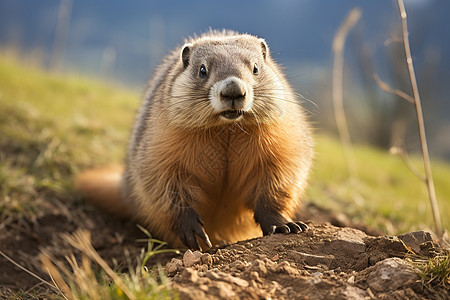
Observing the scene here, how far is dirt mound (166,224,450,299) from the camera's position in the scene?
2764mm

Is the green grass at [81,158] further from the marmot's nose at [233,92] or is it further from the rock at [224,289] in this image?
the rock at [224,289]

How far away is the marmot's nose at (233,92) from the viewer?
353 centimetres

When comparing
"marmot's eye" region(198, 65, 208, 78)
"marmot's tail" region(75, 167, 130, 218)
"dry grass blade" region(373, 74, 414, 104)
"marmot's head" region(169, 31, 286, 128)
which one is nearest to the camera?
"marmot's head" region(169, 31, 286, 128)

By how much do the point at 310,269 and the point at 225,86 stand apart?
148cm

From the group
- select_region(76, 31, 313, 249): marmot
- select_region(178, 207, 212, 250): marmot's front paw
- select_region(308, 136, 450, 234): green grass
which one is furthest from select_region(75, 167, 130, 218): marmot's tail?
select_region(308, 136, 450, 234): green grass

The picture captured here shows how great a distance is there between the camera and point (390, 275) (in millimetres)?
2967

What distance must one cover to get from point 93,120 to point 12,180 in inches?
156

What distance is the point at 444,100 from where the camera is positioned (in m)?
26.4

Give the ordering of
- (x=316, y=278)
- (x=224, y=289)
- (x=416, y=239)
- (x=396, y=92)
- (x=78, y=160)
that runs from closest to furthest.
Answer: (x=224, y=289), (x=316, y=278), (x=416, y=239), (x=396, y=92), (x=78, y=160)

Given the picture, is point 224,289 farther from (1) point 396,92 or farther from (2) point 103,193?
(2) point 103,193

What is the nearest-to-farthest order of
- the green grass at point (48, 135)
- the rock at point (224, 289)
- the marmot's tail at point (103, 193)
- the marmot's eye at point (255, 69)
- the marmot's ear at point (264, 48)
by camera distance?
the rock at point (224, 289) → the marmot's eye at point (255, 69) → the marmot's ear at point (264, 48) → the green grass at point (48, 135) → the marmot's tail at point (103, 193)

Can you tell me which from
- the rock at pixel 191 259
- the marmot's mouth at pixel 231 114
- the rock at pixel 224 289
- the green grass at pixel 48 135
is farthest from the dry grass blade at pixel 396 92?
the green grass at pixel 48 135

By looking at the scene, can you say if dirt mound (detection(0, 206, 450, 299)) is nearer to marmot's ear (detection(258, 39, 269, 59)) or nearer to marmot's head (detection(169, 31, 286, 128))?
marmot's head (detection(169, 31, 286, 128))

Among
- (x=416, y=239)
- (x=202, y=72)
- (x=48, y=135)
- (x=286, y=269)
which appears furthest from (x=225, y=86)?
(x=48, y=135)
